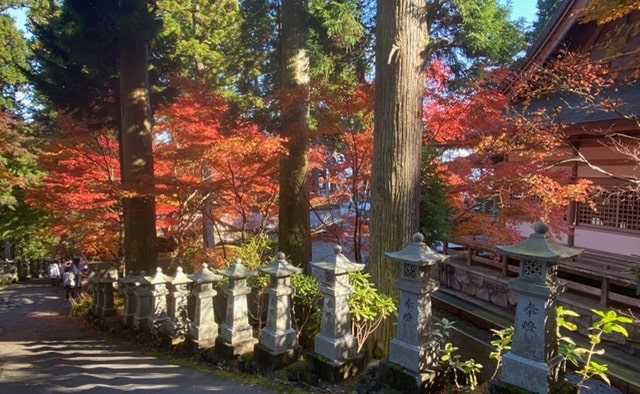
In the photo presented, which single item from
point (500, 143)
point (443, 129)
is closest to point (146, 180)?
point (443, 129)

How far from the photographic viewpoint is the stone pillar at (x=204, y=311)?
20.2ft

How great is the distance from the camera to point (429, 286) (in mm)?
3824

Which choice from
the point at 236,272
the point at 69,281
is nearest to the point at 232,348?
the point at 236,272

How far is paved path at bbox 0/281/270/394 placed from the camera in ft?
16.7

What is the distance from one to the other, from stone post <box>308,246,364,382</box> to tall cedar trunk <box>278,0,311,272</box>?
4773 mm

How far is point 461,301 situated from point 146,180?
311 inches

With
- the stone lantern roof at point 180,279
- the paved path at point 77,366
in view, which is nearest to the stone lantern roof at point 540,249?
the paved path at point 77,366

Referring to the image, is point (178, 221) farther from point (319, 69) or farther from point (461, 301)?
point (461, 301)

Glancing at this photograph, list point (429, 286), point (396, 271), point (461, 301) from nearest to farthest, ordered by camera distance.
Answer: point (429, 286), point (396, 271), point (461, 301)

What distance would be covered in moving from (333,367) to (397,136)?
284 cm

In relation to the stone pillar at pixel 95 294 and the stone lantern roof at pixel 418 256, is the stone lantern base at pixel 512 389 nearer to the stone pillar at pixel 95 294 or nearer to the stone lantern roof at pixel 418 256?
the stone lantern roof at pixel 418 256

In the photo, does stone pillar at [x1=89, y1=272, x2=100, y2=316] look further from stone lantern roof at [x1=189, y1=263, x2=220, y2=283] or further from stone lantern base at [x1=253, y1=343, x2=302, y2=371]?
stone lantern base at [x1=253, y1=343, x2=302, y2=371]

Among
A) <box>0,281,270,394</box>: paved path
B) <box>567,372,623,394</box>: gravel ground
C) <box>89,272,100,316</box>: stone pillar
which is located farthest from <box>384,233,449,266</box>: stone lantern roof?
<box>89,272,100,316</box>: stone pillar

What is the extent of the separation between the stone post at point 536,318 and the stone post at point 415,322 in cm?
74
